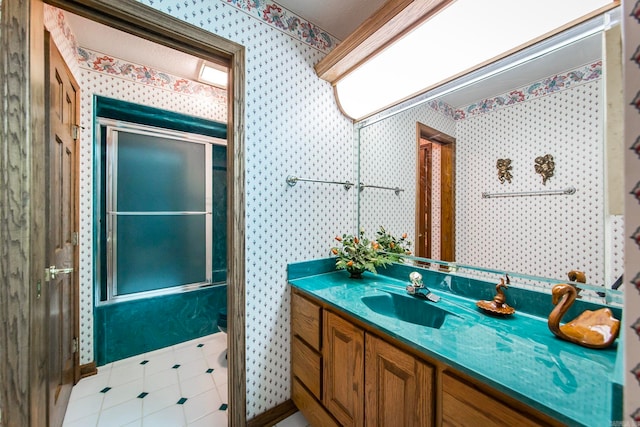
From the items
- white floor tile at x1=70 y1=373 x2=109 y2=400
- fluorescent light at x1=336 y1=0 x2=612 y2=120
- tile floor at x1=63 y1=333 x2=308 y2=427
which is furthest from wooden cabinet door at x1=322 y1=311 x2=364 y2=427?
white floor tile at x1=70 y1=373 x2=109 y2=400

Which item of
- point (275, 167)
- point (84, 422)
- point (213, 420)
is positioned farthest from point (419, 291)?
point (84, 422)

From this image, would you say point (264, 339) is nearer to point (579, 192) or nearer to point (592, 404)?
point (592, 404)

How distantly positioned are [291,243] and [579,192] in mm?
1367

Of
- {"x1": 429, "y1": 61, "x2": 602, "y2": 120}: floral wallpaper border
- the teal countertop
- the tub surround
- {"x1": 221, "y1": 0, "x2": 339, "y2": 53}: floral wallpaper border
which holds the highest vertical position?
{"x1": 221, "y1": 0, "x2": 339, "y2": 53}: floral wallpaper border

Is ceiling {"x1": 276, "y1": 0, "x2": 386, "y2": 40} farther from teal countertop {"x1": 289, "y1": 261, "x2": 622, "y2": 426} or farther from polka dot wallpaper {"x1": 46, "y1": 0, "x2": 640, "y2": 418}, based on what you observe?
teal countertop {"x1": 289, "y1": 261, "x2": 622, "y2": 426}

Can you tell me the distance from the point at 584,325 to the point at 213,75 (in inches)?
113

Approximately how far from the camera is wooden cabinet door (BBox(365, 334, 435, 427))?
2.55ft

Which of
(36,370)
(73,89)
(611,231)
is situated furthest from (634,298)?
(73,89)

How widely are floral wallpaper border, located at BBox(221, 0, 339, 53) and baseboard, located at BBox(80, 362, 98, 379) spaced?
2.70 metres

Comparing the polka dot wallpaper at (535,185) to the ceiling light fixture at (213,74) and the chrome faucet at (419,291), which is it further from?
the ceiling light fixture at (213,74)

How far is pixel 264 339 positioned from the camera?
4.69 ft

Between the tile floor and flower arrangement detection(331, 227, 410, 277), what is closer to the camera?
the tile floor

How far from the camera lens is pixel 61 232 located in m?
1.37

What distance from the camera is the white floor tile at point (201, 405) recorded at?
1501 mm
